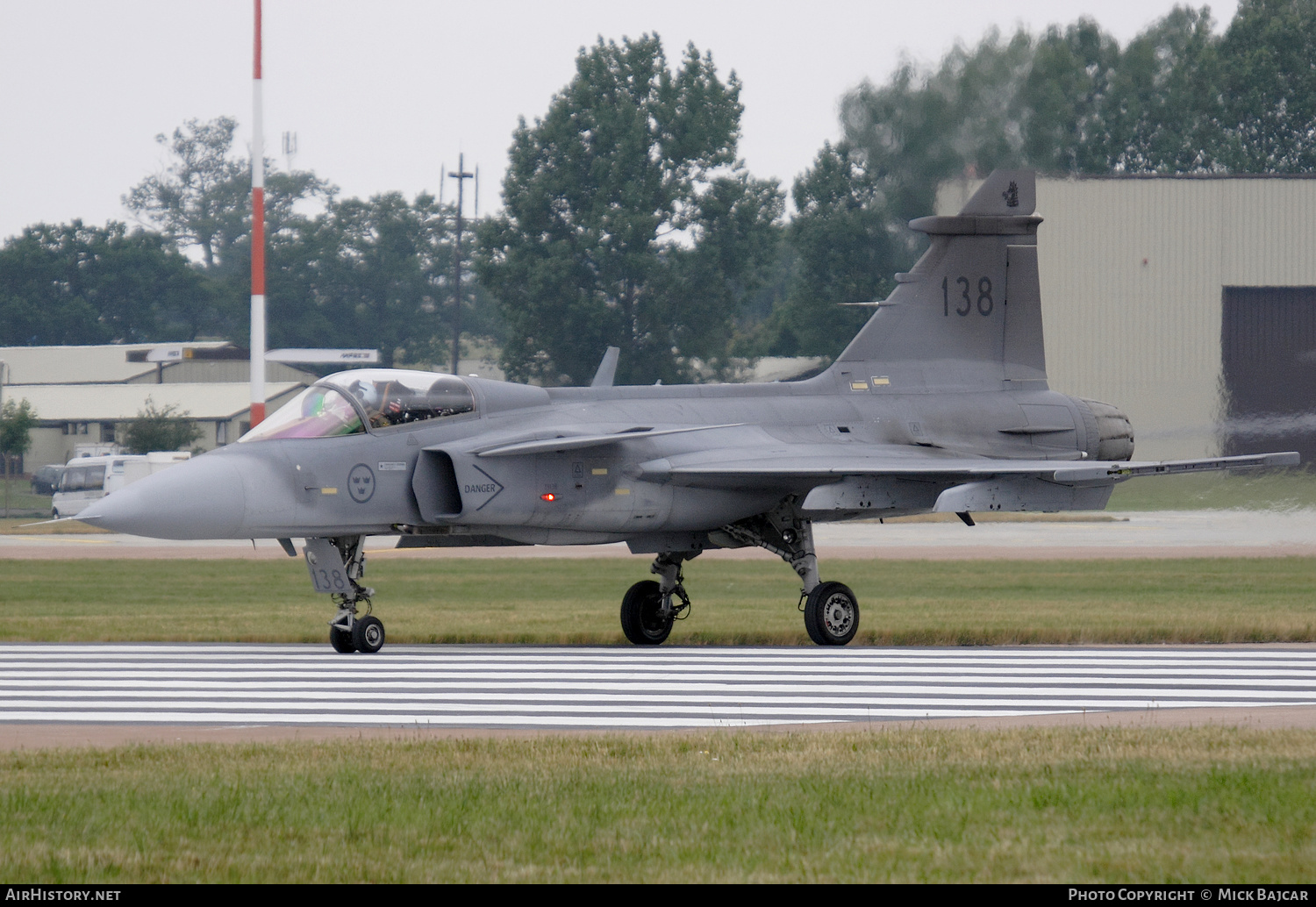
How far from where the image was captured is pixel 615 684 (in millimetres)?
11766

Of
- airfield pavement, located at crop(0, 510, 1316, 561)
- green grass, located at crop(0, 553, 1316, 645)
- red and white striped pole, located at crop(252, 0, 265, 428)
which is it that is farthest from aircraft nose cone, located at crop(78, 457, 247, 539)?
red and white striped pole, located at crop(252, 0, 265, 428)

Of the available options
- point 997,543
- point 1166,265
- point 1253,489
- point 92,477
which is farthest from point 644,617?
point 92,477

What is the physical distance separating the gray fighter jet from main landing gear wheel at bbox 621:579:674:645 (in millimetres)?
19

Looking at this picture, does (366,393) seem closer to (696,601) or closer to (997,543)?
(696,601)

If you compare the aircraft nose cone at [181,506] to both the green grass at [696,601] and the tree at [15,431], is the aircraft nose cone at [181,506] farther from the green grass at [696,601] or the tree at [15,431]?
the tree at [15,431]

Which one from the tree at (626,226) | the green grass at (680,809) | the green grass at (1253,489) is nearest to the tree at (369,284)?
the tree at (626,226)

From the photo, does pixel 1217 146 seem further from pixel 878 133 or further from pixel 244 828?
pixel 244 828

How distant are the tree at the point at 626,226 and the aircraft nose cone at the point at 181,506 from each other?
4717cm

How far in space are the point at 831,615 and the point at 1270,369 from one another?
1847cm

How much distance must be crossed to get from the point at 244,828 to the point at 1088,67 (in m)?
54.1

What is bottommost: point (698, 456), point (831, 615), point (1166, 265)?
point (831, 615)

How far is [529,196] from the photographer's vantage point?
65.1 metres

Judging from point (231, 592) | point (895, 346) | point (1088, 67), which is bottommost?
point (231, 592)
